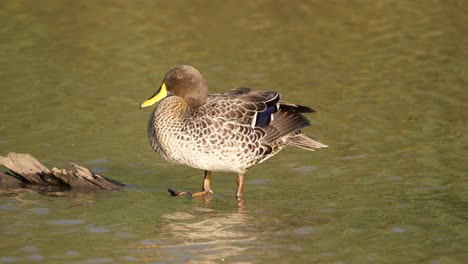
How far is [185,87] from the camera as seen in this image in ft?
34.7

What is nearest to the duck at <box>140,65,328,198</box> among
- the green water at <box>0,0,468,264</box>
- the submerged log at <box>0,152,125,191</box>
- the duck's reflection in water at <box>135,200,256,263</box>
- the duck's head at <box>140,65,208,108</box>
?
the duck's head at <box>140,65,208,108</box>

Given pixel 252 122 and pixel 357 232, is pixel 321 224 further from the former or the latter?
pixel 252 122

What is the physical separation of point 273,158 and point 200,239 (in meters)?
3.15

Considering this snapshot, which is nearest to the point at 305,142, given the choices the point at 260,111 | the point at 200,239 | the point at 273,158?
the point at 260,111

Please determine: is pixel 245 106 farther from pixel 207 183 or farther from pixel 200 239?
pixel 200 239

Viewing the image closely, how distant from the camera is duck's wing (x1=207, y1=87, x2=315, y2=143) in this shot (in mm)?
10406

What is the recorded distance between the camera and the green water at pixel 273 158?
8.98 metres

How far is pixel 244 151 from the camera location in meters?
10.3

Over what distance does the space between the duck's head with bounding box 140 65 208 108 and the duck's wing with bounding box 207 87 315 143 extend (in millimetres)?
136

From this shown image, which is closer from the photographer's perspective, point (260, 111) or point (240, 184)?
point (240, 184)

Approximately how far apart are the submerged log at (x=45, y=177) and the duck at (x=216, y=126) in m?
0.68

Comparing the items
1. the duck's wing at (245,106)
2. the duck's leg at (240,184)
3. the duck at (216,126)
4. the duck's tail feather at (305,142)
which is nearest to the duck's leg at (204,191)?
the duck at (216,126)

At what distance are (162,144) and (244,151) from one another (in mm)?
806

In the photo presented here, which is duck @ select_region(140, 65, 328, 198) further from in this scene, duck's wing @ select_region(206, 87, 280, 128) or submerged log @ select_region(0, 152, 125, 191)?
submerged log @ select_region(0, 152, 125, 191)
